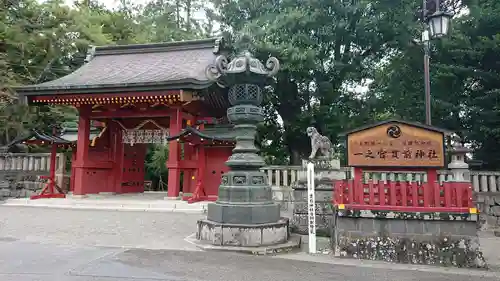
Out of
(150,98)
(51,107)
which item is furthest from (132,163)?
(51,107)

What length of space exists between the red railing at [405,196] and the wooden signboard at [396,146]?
23.3 inches

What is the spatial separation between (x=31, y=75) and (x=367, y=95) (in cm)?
1574

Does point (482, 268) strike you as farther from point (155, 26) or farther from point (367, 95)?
point (155, 26)

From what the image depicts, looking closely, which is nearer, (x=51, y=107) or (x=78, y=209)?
(x=78, y=209)

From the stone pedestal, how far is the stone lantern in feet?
5.15

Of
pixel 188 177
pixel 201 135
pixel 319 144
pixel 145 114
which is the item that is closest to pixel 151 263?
pixel 319 144

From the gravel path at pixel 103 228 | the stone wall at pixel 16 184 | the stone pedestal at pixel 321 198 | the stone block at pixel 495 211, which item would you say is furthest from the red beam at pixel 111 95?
the stone block at pixel 495 211

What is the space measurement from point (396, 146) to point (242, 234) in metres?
3.06

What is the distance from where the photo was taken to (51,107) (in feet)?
56.5

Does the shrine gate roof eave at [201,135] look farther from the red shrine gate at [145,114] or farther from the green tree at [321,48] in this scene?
the green tree at [321,48]

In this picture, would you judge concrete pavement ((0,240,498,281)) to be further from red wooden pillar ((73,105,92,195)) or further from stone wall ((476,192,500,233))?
red wooden pillar ((73,105,92,195))

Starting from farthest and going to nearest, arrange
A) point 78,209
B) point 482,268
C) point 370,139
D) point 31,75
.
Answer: point 31,75, point 78,209, point 370,139, point 482,268

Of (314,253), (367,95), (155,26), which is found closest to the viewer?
(314,253)

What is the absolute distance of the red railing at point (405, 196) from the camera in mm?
5152
